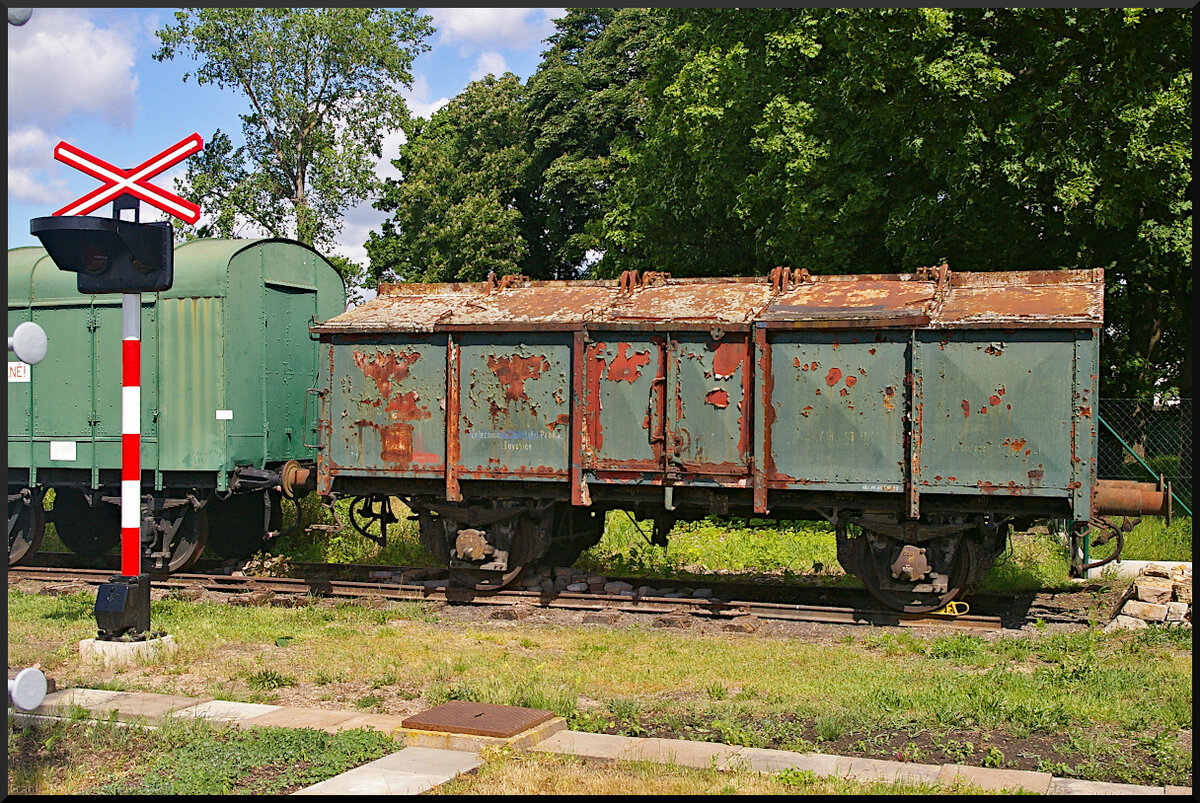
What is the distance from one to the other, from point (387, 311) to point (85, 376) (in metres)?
3.71

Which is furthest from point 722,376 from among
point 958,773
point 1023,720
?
point 958,773

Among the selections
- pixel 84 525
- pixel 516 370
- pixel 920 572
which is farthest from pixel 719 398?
pixel 84 525

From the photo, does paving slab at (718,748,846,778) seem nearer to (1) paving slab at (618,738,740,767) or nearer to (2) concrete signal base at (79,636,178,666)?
(1) paving slab at (618,738,740,767)

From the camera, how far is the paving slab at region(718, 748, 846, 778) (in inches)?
244

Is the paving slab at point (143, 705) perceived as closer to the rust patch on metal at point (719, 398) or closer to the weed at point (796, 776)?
the weed at point (796, 776)

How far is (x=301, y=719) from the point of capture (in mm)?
7293

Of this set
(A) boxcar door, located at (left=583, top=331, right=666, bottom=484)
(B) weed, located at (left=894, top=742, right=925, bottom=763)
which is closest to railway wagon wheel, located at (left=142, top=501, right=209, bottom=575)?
(A) boxcar door, located at (left=583, top=331, right=666, bottom=484)

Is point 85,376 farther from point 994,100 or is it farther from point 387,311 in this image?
point 994,100

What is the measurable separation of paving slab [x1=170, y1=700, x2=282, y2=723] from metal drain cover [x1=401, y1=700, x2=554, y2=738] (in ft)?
3.43

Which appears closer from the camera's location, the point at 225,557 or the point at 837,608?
the point at 837,608

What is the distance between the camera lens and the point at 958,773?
6148mm

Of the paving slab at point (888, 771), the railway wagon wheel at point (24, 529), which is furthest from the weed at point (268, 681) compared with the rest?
the railway wagon wheel at point (24, 529)

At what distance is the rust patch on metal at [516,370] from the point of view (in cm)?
1214

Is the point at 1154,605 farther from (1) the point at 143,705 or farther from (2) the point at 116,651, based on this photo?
(2) the point at 116,651
